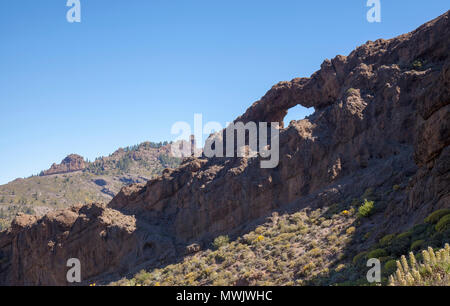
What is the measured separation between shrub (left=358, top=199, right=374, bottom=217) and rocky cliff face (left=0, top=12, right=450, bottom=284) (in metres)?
0.47

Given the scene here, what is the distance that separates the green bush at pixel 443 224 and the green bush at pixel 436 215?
29.3 inches

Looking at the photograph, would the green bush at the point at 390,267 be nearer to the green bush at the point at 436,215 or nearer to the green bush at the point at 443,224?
the green bush at the point at 443,224

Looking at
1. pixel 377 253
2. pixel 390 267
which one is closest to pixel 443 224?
pixel 390 267

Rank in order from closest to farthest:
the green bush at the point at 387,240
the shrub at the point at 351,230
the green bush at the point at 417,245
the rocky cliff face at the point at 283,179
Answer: the green bush at the point at 417,245 < the green bush at the point at 387,240 < the shrub at the point at 351,230 < the rocky cliff face at the point at 283,179

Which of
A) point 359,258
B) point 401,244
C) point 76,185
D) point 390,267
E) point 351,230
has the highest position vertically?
point 76,185

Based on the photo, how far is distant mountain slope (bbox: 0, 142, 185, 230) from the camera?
12721 cm

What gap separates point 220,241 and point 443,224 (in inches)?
799

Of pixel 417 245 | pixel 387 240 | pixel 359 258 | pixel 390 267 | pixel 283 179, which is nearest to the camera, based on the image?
pixel 390 267

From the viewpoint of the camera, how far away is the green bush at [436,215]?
1477 cm

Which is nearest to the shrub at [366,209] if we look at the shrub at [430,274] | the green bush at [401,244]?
the green bush at [401,244]

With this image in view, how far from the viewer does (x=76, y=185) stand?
15938cm

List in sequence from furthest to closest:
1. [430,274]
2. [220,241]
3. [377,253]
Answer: [220,241], [377,253], [430,274]

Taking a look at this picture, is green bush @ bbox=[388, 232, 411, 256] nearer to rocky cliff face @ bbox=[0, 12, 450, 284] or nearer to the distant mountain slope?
rocky cliff face @ bbox=[0, 12, 450, 284]

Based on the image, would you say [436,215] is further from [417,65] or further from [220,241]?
[220,241]
